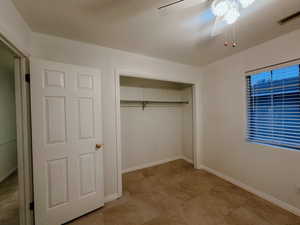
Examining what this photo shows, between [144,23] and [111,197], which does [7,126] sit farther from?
[144,23]

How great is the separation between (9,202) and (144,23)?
316 cm

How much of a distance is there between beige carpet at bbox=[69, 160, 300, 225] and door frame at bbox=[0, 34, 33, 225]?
58cm

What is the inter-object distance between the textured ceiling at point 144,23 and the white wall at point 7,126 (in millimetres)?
2049

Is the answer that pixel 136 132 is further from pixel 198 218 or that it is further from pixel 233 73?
pixel 233 73

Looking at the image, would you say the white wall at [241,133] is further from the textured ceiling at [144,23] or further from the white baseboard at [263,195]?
the textured ceiling at [144,23]

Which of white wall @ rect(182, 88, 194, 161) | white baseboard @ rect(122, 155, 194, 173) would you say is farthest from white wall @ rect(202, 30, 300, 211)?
white baseboard @ rect(122, 155, 194, 173)

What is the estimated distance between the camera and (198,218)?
5.27ft

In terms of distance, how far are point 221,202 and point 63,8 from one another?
10.2 ft

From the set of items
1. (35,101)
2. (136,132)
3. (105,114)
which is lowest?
(136,132)

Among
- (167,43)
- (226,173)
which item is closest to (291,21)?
(167,43)

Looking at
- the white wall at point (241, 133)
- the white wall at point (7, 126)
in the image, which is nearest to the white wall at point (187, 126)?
the white wall at point (241, 133)

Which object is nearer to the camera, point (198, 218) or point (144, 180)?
point (198, 218)

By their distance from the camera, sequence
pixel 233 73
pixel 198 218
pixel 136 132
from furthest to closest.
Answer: pixel 136 132
pixel 233 73
pixel 198 218

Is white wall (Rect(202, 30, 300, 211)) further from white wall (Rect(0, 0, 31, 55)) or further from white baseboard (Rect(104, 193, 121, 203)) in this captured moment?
white wall (Rect(0, 0, 31, 55))
